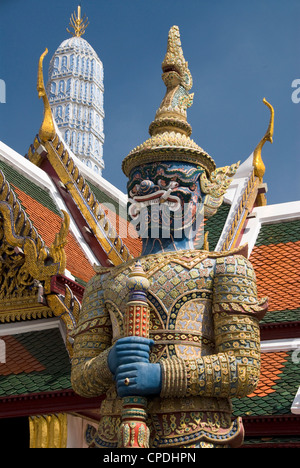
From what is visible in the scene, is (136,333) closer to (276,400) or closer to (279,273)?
(276,400)

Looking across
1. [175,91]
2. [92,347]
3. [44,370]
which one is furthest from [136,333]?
[44,370]

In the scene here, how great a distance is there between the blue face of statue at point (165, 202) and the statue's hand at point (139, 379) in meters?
1.08

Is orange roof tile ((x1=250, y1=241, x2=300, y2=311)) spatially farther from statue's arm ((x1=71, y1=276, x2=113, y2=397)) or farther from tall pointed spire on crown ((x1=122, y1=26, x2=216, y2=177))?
statue's arm ((x1=71, y1=276, x2=113, y2=397))

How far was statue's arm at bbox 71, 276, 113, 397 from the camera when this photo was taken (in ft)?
15.6

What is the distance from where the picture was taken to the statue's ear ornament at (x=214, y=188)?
18.0 ft

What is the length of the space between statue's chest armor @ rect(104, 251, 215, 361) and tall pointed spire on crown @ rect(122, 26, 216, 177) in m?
0.77

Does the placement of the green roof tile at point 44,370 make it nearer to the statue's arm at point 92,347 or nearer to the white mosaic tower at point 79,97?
the statue's arm at point 92,347

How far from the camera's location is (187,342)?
15.7 ft

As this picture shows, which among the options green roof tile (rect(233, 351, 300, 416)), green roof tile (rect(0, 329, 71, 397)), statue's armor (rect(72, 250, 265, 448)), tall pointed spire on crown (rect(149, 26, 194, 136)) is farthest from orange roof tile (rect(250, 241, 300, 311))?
statue's armor (rect(72, 250, 265, 448))

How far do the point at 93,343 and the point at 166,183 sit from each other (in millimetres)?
1188

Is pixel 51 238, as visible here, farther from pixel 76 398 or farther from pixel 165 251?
pixel 165 251

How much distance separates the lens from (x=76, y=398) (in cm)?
709

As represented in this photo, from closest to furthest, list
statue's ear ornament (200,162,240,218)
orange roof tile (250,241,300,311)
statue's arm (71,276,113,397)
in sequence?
1. statue's arm (71,276,113,397)
2. statue's ear ornament (200,162,240,218)
3. orange roof tile (250,241,300,311)
